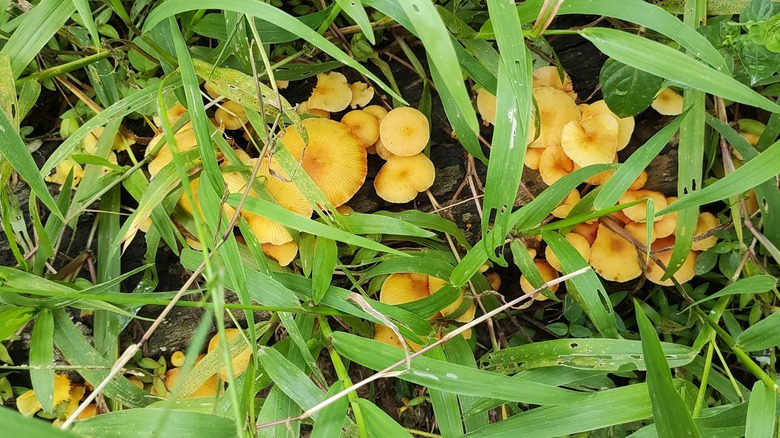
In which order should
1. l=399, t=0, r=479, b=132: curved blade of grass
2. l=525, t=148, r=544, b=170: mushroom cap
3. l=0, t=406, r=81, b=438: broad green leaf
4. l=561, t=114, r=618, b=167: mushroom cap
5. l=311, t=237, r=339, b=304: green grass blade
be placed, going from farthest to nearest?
l=525, t=148, r=544, b=170: mushroom cap, l=561, t=114, r=618, b=167: mushroom cap, l=311, t=237, r=339, b=304: green grass blade, l=399, t=0, r=479, b=132: curved blade of grass, l=0, t=406, r=81, b=438: broad green leaf

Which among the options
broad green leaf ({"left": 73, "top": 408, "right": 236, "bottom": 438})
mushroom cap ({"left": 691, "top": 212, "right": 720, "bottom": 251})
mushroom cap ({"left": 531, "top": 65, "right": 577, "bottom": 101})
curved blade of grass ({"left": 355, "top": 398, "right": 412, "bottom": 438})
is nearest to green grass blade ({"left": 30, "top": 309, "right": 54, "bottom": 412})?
broad green leaf ({"left": 73, "top": 408, "right": 236, "bottom": 438})

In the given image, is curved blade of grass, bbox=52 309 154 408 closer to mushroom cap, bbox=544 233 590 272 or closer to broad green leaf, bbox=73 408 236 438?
broad green leaf, bbox=73 408 236 438

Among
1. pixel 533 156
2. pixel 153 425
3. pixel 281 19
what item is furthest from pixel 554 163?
pixel 153 425

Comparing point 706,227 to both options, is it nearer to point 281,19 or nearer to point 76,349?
point 281,19

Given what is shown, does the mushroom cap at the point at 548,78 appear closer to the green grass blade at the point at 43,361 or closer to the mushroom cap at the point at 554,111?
the mushroom cap at the point at 554,111

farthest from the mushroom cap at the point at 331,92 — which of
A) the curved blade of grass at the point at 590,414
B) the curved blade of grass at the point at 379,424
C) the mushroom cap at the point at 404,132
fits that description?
the curved blade of grass at the point at 590,414

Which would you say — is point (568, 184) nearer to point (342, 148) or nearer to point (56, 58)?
point (342, 148)
